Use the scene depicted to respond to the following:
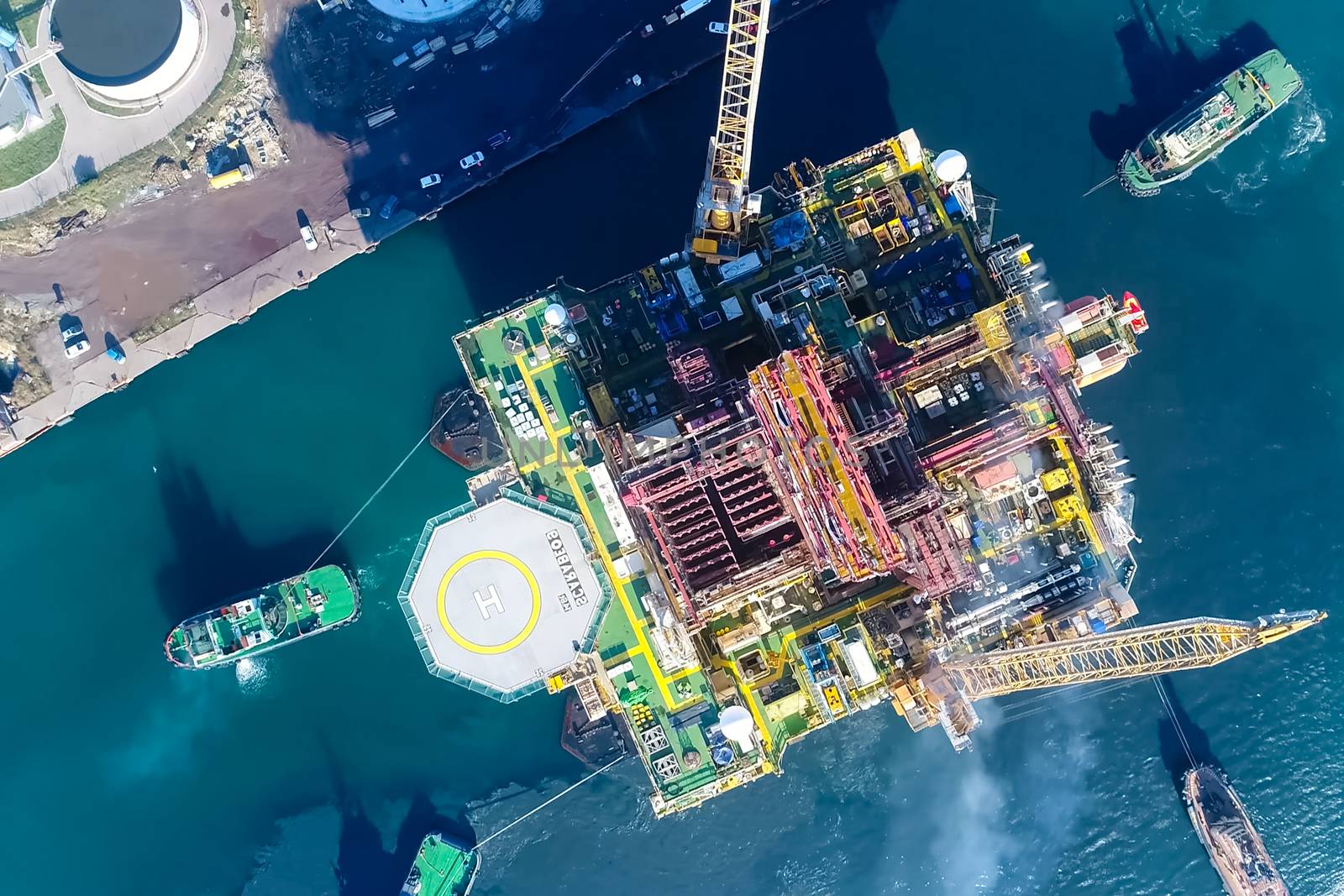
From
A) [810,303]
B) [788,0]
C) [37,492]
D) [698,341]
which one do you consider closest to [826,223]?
[810,303]

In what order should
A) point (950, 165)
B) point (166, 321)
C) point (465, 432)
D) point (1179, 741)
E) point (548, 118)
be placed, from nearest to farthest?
point (950, 165) < point (465, 432) < point (1179, 741) < point (166, 321) < point (548, 118)

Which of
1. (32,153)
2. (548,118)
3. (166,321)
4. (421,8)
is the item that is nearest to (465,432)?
(166,321)

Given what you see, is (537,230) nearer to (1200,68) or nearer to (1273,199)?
(1200,68)

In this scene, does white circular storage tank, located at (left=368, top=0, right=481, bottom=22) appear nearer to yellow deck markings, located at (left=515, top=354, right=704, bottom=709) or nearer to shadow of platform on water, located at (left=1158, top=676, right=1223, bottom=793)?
yellow deck markings, located at (left=515, top=354, right=704, bottom=709)

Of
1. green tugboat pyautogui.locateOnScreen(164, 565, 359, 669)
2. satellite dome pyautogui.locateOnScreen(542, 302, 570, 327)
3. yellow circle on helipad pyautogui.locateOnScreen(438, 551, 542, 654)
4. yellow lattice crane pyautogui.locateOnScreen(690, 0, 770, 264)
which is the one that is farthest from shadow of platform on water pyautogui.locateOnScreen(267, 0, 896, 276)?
green tugboat pyautogui.locateOnScreen(164, 565, 359, 669)

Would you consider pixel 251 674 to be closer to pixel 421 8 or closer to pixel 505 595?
pixel 505 595

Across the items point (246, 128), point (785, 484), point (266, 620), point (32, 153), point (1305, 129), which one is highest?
point (32, 153)

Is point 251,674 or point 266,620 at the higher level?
point 266,620
